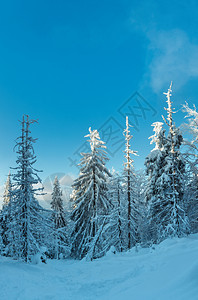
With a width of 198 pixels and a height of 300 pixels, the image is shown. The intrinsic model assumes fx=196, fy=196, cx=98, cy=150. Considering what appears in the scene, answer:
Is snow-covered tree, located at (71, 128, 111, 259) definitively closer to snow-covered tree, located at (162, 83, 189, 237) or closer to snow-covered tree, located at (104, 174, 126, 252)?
snow-covered tree, located at (104, 174, 126, 252)

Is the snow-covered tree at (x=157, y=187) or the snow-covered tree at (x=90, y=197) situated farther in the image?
the snow-covered tree at (x=90, y=197)

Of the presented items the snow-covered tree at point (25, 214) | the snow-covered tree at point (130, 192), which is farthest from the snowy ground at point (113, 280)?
the snow-covered tree at point (130, 192)

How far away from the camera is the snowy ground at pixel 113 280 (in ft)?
14.3

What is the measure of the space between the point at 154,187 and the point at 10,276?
12.1 m

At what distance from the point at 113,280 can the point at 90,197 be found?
11765 millimetres

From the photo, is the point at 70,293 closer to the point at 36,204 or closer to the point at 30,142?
the point at 36,204

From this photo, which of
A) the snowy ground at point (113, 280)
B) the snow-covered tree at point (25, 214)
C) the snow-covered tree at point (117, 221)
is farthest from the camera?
the snow-covered tree at point (117, 221)

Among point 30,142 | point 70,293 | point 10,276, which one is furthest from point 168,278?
point 30,142

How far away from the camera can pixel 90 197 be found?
18.8 meters

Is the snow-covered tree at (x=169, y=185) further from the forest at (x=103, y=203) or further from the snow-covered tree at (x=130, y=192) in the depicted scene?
the snow-covered tree at (x=130, y=192)

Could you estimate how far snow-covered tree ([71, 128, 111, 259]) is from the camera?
18.5 m

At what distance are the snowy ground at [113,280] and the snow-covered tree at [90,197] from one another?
8651 millimetres

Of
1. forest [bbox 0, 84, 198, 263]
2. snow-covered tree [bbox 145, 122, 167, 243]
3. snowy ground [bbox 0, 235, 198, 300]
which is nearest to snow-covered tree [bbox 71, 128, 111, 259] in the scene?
forest [bbox 0, 84, 198, 263]

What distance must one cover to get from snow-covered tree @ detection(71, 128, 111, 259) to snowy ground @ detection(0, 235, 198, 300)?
8651mm
